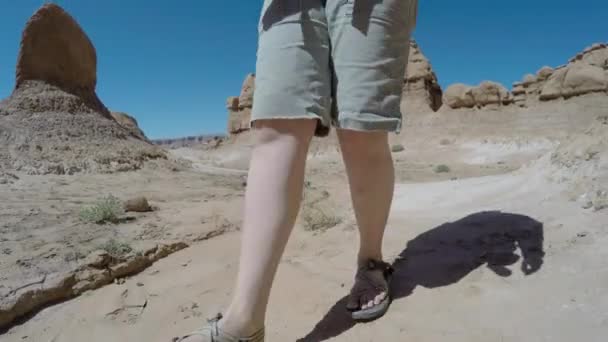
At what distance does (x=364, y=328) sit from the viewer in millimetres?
1279

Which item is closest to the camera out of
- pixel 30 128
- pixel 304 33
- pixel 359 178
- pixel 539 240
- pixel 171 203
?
pixel 304 33

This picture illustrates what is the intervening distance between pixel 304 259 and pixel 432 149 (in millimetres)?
20278

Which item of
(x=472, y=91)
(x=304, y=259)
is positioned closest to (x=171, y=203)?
(x=304, y=259)

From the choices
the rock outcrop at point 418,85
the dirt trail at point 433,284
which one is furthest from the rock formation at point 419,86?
the dirt trail at point 433,284

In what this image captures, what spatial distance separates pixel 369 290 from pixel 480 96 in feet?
82.6

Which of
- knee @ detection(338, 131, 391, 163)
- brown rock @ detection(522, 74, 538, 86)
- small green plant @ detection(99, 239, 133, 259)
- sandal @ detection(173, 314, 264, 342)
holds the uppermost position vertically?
brown rock @ detection(522, 74, 538, 86)

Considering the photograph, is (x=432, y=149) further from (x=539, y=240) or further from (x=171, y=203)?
(x=539, y=240)

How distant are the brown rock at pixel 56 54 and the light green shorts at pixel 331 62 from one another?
35.6ft

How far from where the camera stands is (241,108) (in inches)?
1383

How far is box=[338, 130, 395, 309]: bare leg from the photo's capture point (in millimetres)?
1346

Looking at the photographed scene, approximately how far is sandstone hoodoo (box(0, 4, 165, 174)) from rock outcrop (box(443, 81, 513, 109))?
65.6 feet

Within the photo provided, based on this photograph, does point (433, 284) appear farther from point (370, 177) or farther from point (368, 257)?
point (370, 177)

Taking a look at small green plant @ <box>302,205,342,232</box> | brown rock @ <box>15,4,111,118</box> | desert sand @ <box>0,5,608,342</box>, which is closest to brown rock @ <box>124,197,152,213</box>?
desert sand @ <box>0,5,608,342</box>

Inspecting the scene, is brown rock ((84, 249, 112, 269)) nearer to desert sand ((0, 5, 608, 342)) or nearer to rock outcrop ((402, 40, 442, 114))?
desert sand ((0, 5, 608, 342))
